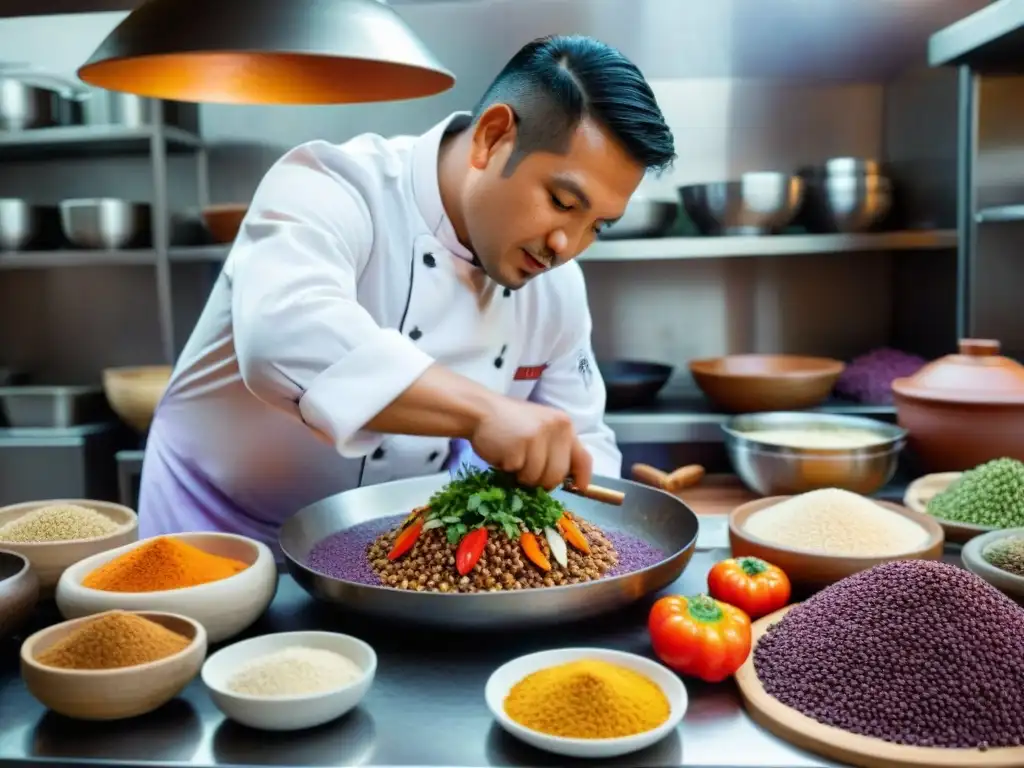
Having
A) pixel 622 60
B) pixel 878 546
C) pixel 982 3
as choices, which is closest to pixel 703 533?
pixel 878 546

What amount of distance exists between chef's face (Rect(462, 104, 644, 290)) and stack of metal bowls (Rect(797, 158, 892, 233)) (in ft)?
5.72

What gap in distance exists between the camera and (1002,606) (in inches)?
41.7

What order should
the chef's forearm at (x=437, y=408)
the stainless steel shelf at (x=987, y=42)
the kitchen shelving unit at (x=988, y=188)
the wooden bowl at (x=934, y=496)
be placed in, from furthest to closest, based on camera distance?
the kitchen shelving unit at (x=988, y=188), the stainless steel shelf at (x=987, y=42), the wooden bowl at (x=934, y=496), the chef's forearm at (x=437, y=408)

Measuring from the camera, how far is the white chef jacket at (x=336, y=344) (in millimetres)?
1236

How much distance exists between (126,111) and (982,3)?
2.92 m

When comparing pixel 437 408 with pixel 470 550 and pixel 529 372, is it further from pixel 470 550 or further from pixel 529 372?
pixel 529 372

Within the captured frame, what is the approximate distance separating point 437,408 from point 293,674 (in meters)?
0.37

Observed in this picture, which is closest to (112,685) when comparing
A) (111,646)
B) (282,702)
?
(111,646)

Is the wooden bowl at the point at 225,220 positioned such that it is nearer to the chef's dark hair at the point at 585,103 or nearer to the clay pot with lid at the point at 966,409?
the chef's dark hair at the point at 585,103

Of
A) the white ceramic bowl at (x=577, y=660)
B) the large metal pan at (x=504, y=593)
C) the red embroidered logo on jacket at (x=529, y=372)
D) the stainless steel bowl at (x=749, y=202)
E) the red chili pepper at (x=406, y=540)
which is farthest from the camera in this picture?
the stainless steel bowl at (x=749, y=202)

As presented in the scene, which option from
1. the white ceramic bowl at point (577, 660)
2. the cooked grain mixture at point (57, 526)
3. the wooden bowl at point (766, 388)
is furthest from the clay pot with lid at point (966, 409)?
the cooked grain mixture at point (57, 526)

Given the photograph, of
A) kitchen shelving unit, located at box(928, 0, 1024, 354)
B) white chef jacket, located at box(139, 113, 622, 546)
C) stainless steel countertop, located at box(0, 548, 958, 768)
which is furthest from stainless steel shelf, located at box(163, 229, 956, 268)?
stainless steel countertop, located at box(0, 548, 958, 768)

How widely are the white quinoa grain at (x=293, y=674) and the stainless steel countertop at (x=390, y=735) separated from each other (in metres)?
0.04

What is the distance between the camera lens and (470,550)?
4.04ft
